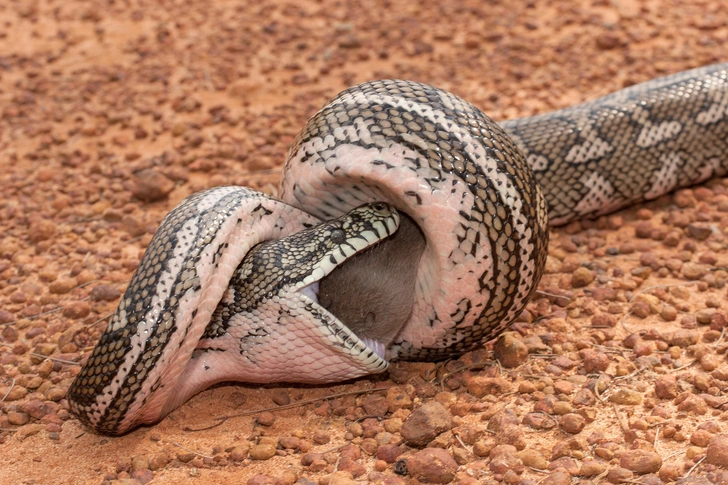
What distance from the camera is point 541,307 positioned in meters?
4.40

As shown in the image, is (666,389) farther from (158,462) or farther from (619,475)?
(158,462)

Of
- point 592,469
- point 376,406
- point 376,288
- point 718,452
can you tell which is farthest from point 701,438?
point 376,288

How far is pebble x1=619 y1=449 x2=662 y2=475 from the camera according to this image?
125 inches

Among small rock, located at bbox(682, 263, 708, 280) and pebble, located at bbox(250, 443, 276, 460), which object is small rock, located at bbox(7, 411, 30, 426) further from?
small rock, located at bbox(682, 263, 708, 280)

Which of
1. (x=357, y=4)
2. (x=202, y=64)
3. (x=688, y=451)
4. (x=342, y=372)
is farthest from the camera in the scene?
(x=357, y=4)

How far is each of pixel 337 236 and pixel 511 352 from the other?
107 centimetres

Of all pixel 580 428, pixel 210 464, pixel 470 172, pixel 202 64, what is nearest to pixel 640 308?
pixel 580 428

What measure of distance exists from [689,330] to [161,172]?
3701mm

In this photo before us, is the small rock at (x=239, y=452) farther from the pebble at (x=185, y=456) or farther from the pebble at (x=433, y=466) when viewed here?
the pebble at (x=433, y=466)

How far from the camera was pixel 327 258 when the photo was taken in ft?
11.8

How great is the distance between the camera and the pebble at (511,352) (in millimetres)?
3932

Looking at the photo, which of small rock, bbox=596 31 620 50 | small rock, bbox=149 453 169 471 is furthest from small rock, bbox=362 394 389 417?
small rock, bbox=596 31 620 50

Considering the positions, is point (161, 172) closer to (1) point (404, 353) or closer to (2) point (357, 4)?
(1) point (404, 353)

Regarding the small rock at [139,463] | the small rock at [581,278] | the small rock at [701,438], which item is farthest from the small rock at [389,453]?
the small rock at [581,278]
